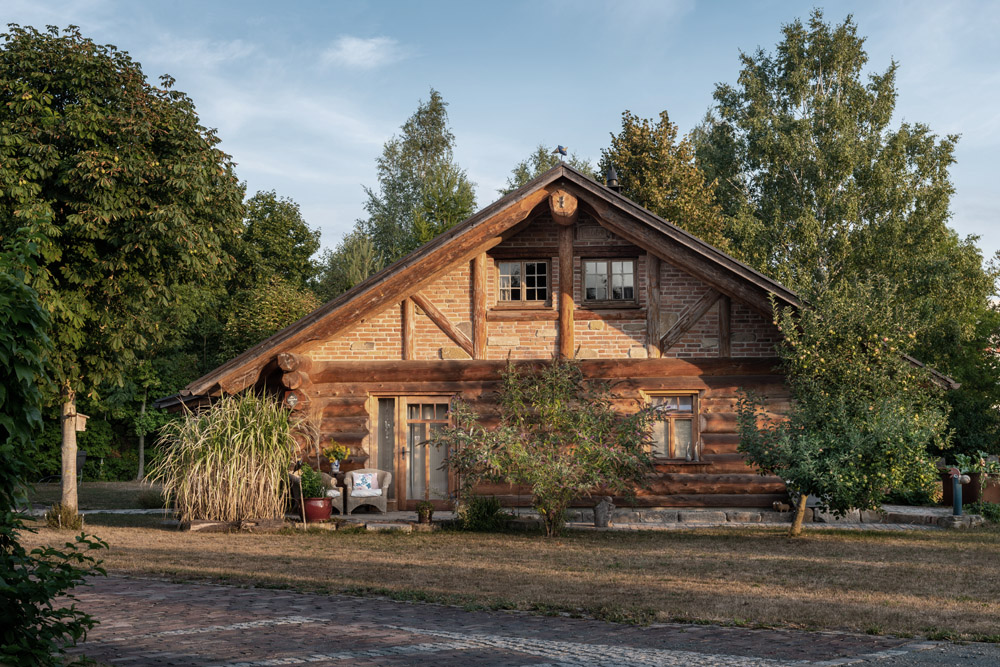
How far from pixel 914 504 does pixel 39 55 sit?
1925cm

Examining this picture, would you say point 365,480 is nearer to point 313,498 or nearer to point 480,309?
point 313,498

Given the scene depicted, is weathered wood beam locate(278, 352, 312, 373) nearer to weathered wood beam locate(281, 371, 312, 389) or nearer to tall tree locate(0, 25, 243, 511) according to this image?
weathered wood beam locate(281, 371, 312, 389)

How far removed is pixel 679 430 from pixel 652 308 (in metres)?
2.34

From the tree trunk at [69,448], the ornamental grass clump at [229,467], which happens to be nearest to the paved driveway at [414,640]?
the ornamental grass clump at [229,467]

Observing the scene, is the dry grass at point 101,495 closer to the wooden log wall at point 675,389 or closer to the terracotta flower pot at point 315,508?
the terracotta flower pot at point 315,508

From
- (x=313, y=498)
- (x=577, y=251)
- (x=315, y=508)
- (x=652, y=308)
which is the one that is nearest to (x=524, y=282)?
(x=577, y=251)

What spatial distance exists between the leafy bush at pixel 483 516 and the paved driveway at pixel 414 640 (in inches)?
282

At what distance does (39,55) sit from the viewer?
15594 millimetres

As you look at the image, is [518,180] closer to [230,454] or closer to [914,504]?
[914,504]

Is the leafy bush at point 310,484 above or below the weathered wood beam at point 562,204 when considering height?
below

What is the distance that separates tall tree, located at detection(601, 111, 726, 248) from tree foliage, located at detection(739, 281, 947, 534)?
14651 millimetres

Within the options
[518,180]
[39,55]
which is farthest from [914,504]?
[518,180]

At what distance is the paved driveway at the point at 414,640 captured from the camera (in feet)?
21.1

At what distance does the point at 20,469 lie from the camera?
208 inches
